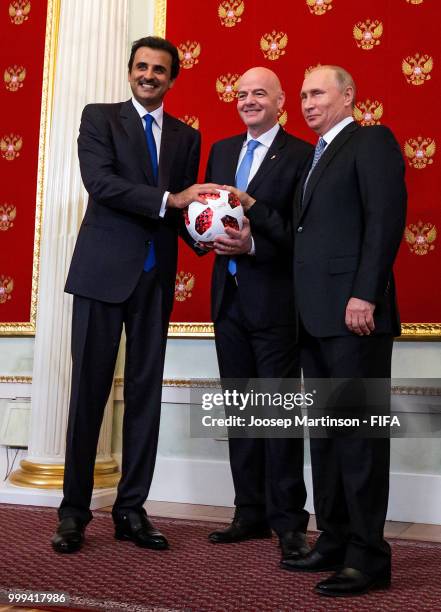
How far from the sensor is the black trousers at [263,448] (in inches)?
102

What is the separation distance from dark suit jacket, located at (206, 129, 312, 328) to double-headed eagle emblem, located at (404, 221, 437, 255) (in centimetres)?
98

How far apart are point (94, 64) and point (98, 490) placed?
6.88 feet

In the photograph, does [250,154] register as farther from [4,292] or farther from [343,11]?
[4,292]

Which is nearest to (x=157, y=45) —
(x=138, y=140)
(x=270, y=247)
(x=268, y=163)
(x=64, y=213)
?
(x=138, y=140)

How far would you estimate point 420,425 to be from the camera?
350 centimetres

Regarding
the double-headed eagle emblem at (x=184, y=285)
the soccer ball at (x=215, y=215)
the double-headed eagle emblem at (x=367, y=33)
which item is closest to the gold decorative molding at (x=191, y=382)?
the double-headed eagle emblem at (x=184, y=285)

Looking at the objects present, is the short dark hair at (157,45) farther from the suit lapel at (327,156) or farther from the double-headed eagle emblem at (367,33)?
the double-headed eagle emblem at (367,33)

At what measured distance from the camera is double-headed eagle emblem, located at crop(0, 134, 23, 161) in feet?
14.6

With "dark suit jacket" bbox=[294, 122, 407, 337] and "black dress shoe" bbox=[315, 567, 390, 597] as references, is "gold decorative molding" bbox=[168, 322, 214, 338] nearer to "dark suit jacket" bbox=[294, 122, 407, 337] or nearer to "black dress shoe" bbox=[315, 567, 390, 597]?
"dark suit jacket" bbox=[294, 122, 407, 337]

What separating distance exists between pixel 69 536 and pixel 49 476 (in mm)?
1134

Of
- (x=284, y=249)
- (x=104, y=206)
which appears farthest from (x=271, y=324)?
(x=104, y=206)

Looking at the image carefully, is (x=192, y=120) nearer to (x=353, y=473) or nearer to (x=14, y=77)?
(x=14, y=77)

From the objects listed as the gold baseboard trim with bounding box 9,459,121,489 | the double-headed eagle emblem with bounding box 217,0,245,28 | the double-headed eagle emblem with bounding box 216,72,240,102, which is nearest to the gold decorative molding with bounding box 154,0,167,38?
the double-headed eagle emblem with bounding box 217,0,245,28

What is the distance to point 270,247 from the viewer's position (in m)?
2.68
